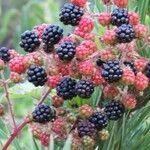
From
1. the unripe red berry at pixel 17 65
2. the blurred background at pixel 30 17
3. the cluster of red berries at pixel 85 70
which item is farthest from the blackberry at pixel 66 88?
the blurred background at pixel 30 17

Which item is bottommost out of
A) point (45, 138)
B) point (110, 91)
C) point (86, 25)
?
point (45, 138)

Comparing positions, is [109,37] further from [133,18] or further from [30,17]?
[30,17]

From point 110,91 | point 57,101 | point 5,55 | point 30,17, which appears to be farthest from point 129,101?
point 30,17

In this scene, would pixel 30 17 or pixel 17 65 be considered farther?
pixel 30 17

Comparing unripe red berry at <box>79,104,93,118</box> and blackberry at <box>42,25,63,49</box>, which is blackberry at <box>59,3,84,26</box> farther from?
unripe red berry at <box>79,104,93,118</box>

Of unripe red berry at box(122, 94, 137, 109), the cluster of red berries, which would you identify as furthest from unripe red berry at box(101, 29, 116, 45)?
unripe red berry at box(122, 94, 137, 109)

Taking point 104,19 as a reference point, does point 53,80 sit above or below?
below

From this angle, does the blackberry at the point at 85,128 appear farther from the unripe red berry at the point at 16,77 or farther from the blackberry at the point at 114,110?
the unripe red berry at the point at 16,77
